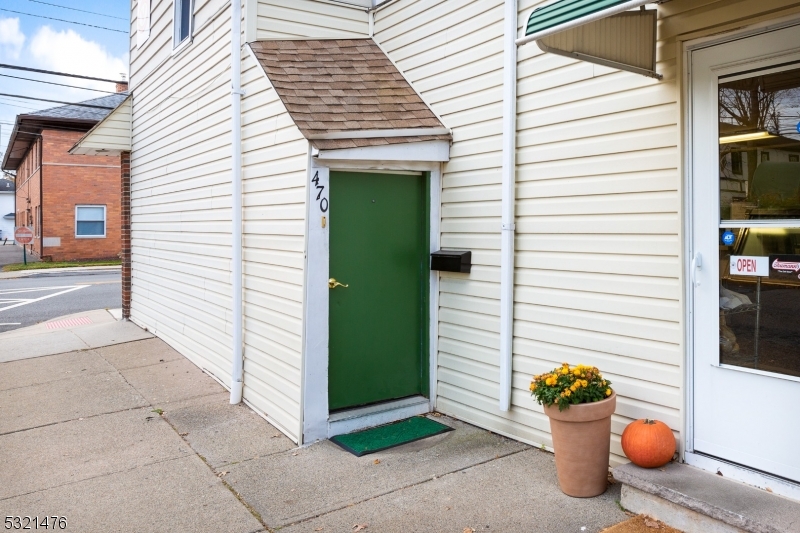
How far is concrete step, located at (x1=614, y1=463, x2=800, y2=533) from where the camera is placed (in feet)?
9.65

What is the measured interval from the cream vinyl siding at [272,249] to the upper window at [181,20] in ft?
9.08

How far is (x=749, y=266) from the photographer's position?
3.38 meters

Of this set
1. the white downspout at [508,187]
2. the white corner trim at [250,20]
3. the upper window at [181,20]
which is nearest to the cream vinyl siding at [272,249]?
the white corner trim at [250,20]

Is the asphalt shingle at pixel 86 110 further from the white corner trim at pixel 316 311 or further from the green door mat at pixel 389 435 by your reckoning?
the green door mat at pixel 389 435

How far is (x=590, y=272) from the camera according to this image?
4141 mm

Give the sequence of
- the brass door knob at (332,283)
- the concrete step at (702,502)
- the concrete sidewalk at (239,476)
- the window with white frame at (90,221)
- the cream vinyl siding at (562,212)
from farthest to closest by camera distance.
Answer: the window with white frame at (90,221)
the brass door knob at (332,283)
the cream vinyl siding at (562,212)
the concrete sidewalk at (239,476)
the concrete step at (702,502)

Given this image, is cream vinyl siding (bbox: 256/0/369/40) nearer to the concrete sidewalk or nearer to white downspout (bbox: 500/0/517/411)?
white downspout (bbox: 500/0/517/411)

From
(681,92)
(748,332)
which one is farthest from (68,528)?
(681,92)

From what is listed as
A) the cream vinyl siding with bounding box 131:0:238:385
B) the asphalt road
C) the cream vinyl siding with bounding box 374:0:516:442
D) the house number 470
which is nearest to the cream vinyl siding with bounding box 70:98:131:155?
the cream vinyl siding with bounding box 131:0:238:385

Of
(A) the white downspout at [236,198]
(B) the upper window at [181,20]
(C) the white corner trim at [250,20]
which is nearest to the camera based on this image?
(C) the white corner trim at [250,20]

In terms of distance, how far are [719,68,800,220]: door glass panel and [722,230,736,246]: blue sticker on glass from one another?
85 mm

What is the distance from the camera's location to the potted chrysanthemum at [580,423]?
3.60 m

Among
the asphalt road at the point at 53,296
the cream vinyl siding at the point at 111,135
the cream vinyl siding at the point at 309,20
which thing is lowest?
the asphalt road at the point at 53,296

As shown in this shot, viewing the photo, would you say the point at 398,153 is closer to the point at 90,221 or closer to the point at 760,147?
the point at 760,147
